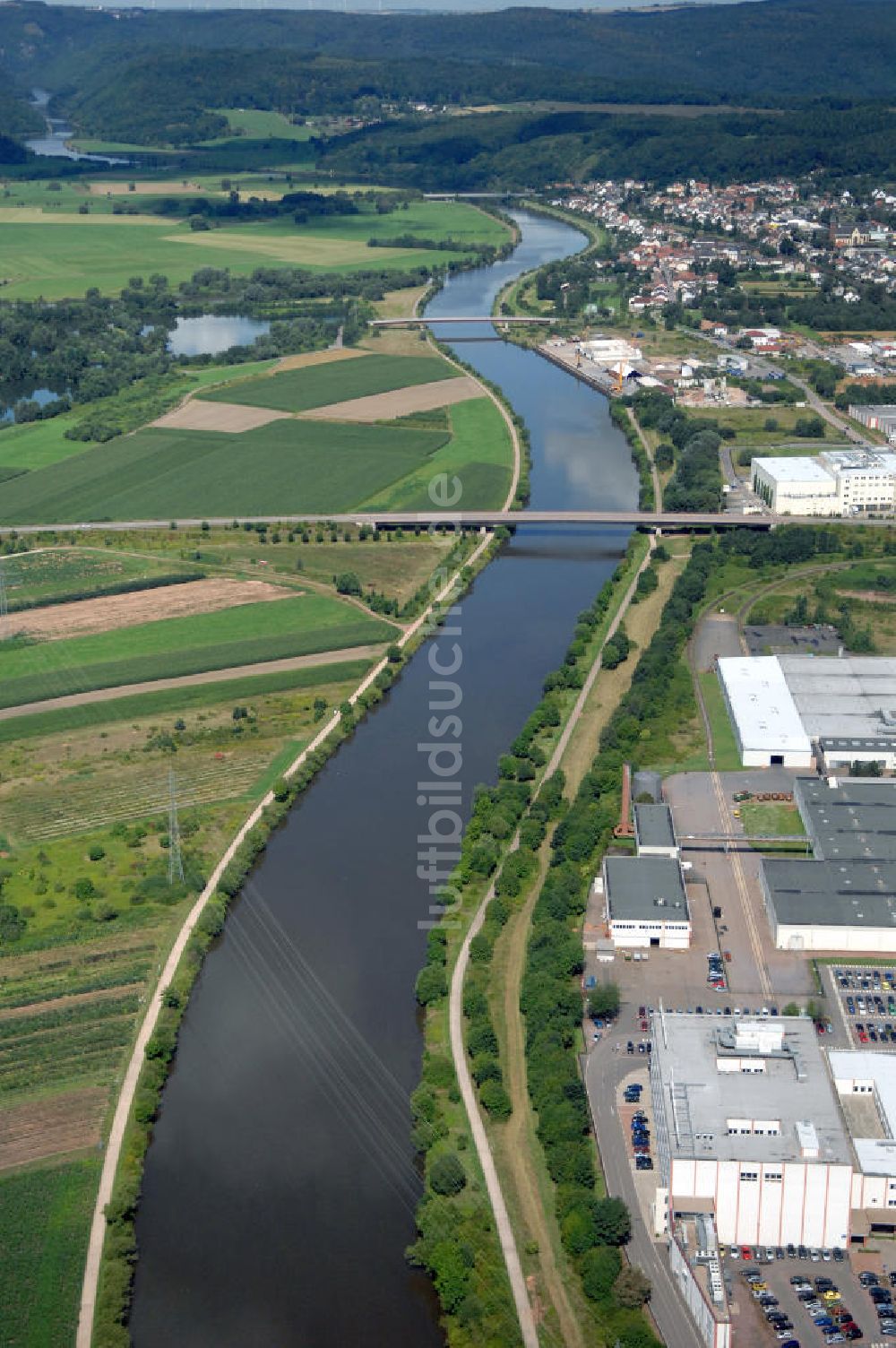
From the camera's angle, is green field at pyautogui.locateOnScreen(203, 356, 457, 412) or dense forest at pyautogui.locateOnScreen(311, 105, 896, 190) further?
dense forest at pyautogui.locateOnScreen(311, 105, 896, 190)

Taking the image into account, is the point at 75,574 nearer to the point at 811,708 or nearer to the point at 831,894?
the point at 811,708

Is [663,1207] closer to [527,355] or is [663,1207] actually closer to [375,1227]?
[375,1227]

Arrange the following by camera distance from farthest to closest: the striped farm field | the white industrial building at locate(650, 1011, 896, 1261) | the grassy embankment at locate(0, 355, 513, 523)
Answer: the grassy embankment at locate(0, 355, 513, 523)
the striped farm field
the white industrial building at locate(650, 1011, 896, 1261)

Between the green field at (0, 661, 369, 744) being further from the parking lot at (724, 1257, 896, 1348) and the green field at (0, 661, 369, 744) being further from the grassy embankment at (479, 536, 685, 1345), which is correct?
the parking lot at (724, 1257, 896, 1348)

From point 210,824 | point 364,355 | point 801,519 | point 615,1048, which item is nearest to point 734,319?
point 364,355

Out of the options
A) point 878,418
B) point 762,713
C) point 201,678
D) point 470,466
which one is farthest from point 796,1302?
point 878,418

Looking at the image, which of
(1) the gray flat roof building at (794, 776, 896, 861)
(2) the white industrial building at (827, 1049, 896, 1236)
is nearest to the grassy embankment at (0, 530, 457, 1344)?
(2) the white industrial building at (827, 1049, 896, 1236)
